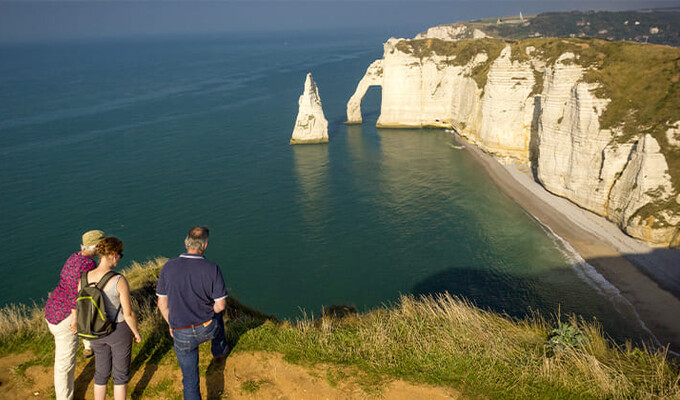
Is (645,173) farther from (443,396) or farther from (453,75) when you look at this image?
(453,75)

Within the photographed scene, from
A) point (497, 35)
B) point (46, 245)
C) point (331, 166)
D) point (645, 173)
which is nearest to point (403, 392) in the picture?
point (645, 173)

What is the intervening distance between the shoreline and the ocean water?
3.03ft

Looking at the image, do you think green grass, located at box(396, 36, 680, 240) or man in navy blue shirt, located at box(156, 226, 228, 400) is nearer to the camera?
man in navy blue shirt, located at box(156, 226, 228, 400)

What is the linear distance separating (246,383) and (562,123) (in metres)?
34.2

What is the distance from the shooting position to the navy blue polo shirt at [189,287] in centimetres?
615

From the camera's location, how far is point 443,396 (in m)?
7.10

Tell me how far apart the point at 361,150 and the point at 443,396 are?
46.1 meters

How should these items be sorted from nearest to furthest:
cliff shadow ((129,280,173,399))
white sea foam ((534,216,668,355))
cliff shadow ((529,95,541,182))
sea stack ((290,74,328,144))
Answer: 1. cliff shadow ((129,280,173,399))
2. white sea foam ((534,216,668,355))
3. cliff shadow ((529,95,541,182))
4. sea stack ((290,74,328,144))

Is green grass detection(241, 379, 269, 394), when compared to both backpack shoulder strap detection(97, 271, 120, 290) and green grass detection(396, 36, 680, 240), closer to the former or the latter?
backpack shoulder strap detection(97, 271, 120, 290)

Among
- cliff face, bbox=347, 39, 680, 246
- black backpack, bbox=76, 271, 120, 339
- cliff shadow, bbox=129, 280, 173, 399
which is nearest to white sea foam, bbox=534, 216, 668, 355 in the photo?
cliff face, bbox=347, 39, 680, 246

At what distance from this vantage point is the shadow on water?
20062 millimetres

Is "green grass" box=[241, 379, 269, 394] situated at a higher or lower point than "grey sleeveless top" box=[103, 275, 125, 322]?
lower

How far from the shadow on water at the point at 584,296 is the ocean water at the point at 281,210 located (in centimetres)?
12

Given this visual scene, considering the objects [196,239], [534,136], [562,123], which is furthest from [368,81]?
[196,239]
